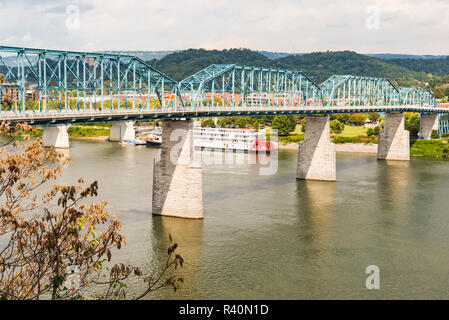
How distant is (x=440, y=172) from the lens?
4900 centimetres

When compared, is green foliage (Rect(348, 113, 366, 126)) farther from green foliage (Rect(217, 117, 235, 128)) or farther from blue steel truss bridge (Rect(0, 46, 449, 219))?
blue steel truss bridge (Rect(0, 46, 449, 219))

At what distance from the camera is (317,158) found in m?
43.2

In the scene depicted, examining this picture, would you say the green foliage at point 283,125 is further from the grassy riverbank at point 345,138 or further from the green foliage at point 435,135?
the green foliage at point 435,135

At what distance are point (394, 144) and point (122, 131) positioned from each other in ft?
112

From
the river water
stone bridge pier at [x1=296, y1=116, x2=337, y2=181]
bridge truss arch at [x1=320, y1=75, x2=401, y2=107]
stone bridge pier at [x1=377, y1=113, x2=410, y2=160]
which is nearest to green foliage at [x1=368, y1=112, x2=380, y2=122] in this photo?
bridge truss arch at [x1=320, y1=75, x2=401, y2=107]

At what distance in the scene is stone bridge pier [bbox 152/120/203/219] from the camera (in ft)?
93.2

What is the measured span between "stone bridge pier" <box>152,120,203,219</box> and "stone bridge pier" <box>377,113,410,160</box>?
34498 mm

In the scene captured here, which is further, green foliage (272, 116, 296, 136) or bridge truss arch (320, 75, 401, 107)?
green foliage (272, 116, 296, 136)

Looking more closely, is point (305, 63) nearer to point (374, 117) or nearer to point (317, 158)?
point (374, 117)

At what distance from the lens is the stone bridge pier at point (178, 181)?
28.4m

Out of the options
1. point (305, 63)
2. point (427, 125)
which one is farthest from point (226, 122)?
point (305, 63)
